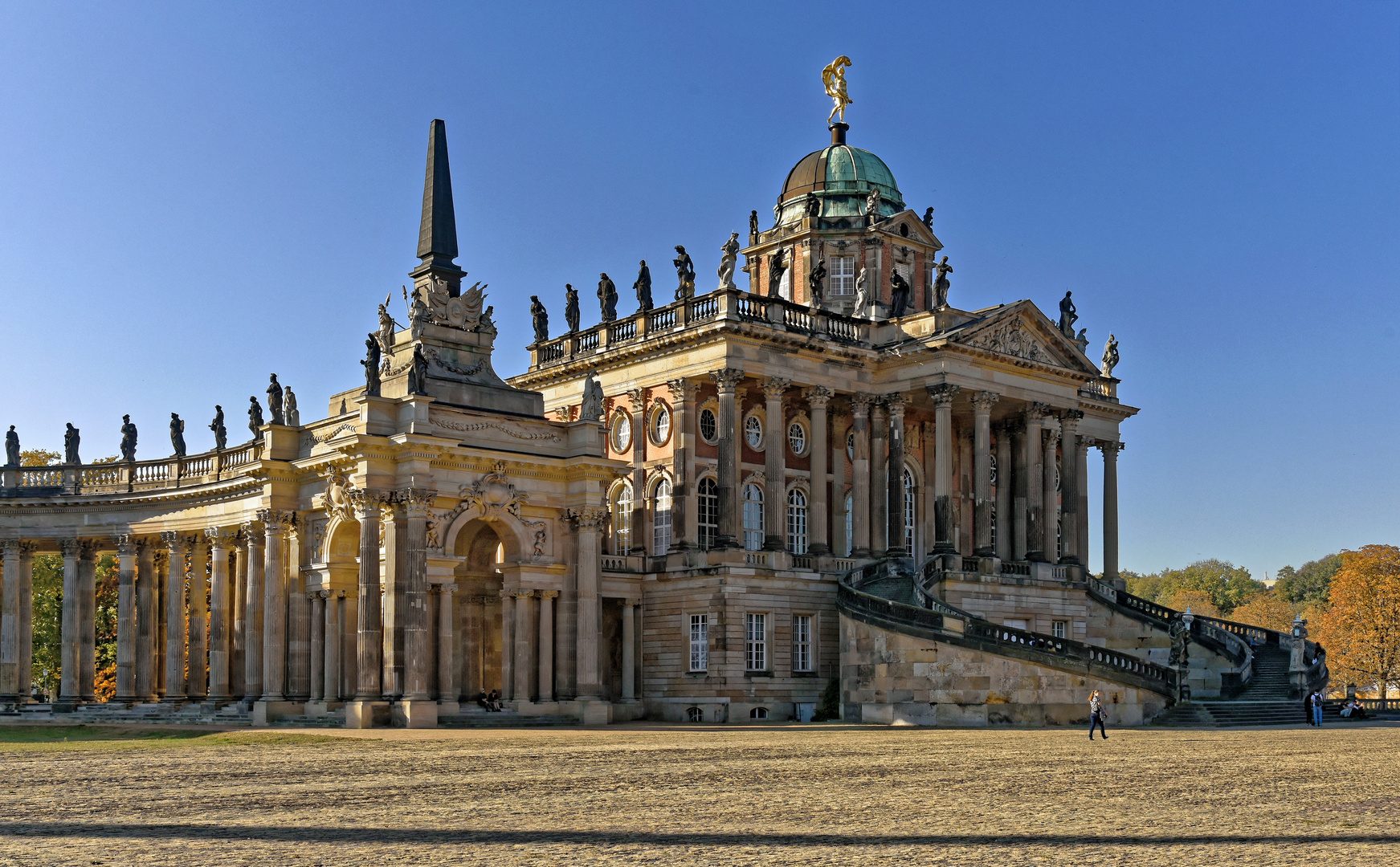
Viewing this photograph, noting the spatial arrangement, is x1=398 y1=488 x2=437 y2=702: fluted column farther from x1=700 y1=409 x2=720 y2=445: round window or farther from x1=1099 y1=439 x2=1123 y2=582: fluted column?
x1=1099 y1=439 x2=1123 y2=582: fluted column

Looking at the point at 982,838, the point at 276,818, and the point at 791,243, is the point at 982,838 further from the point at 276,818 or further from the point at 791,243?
the point at 791,243

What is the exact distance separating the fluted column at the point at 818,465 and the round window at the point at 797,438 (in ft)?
5.03

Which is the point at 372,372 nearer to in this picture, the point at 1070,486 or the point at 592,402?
the point at 592,402

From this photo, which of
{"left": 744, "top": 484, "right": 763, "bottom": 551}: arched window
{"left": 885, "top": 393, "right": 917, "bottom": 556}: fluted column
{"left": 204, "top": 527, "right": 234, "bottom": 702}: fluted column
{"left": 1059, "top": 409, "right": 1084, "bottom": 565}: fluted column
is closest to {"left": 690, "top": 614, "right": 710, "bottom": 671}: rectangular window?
{"left": 744, "top": 484, "right": 763, "bottom": 551}: arched window

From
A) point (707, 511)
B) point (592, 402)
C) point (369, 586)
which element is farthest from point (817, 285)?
point (369, 586)

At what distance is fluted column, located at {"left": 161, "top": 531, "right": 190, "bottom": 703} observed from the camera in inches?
2299

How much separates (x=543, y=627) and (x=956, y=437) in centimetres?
2348

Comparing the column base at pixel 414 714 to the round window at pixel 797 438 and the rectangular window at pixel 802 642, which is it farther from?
the round window at pixel 797 438

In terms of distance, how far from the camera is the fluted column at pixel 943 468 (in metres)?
60.1

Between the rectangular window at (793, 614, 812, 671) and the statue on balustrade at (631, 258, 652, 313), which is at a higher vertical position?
the statue on balustrade at (631, 258, 652, 313)

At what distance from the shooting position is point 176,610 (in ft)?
193

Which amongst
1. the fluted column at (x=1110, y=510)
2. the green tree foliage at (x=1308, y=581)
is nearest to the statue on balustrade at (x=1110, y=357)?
the fluted column at (x=1110, y=510)

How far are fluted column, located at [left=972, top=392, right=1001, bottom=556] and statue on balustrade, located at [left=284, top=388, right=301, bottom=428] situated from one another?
25072 millimetres

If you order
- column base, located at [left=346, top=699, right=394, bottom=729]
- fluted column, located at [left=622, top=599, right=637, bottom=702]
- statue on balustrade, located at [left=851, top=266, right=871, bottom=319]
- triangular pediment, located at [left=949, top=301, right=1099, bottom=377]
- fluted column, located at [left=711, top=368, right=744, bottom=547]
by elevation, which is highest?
statue on balustrade, located at [left=851, top=266, right=871, bottom=319]
